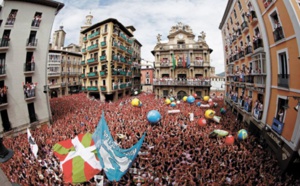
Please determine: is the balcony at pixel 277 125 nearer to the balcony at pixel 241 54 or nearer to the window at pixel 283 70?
the window at pixel 283 70

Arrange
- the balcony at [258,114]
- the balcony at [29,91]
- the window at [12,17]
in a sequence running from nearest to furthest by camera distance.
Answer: the window at [12,17] → the balcony at [258,114] → the balcony at [29,91]

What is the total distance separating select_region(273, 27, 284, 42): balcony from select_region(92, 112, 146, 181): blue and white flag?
1053 cm

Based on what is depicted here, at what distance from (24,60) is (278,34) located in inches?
710

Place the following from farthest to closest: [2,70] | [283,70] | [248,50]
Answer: [248,50] → [2,70] → [283,70]

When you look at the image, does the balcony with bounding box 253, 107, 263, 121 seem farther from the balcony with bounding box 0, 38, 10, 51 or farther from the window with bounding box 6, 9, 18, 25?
the balcony with bounding box 0, 38, 10, 51

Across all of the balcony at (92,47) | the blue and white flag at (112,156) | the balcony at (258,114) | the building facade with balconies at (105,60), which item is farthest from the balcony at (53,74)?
the balcony at (258,114)

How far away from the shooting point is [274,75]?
991 centimetres

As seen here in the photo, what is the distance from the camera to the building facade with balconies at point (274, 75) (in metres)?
7.71

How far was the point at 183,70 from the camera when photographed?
95.5 ft

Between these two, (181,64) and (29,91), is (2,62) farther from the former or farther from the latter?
(181,64)

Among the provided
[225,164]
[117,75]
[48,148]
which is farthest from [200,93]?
[48,148]

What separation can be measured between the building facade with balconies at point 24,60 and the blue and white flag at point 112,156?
330 inches

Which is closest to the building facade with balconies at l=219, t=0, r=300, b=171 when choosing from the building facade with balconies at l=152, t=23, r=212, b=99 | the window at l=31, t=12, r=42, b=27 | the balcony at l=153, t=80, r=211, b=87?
the balcony at l=153, t=80, r=211, b=87

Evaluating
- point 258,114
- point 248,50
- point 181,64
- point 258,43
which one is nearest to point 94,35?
point 181,64
